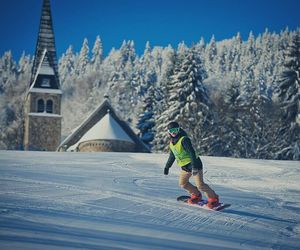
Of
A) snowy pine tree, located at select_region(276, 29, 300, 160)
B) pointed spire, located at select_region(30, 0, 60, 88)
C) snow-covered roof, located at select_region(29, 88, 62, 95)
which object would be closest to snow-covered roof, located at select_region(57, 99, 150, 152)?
snow-covered roof, located at select_region(29, 88, 62, 95)

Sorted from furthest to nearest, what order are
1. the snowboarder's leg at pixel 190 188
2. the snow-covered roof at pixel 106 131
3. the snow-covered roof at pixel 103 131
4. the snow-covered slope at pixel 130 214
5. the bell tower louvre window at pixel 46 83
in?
the bell tower louvre window at pixel 46 83, the snow-covered roof at pixel 103 131, the snow-covered roof at pixel 106 131, the snowboarder's leg at pixel 190 188, the snow-covered slope at pixel 130 214

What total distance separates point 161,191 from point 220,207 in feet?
5.42

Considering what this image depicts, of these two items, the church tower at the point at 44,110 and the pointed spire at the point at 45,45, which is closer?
the church tower at the point at 44,110

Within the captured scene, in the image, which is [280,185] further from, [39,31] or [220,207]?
[39,31]

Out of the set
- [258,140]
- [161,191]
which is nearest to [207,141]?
[258,140]

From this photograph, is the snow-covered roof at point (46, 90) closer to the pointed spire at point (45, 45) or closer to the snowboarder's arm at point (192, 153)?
the pointed spire at point (45, 45)

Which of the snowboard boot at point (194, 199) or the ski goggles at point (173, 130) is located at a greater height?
the ski goggles at point (173, 130)

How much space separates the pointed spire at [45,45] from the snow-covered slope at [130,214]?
36116 millimetres

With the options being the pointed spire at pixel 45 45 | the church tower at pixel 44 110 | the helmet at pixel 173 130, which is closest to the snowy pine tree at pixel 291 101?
the church tower at pixel 44 110

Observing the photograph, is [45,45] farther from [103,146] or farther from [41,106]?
[103,146]

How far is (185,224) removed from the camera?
5492 mm

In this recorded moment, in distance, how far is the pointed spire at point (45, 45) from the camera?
147ft

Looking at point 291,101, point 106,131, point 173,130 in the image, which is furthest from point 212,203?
point 291,101

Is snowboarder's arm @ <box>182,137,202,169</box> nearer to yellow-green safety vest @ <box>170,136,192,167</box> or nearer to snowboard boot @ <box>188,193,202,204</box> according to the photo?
yellow-green safety vest @ <box>170,136,192,167</box>
